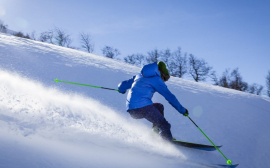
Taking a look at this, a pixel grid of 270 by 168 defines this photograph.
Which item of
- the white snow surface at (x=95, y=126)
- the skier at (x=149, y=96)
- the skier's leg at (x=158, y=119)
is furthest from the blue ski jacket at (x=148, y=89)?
the white snow surface at (x=95, y=126)

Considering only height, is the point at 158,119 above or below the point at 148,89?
below

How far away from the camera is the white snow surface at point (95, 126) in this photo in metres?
1.89

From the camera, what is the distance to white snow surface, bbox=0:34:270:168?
189cm

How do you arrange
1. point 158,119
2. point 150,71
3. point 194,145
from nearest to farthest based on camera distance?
point 150,71 < point 158,119 < point 194,145

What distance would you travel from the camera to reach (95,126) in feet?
10.4

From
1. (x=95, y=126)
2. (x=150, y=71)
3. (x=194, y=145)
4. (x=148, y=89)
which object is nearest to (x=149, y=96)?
(x=148, y=89)

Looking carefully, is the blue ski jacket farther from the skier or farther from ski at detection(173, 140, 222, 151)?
ski at detection(173, 140, 222, 151)

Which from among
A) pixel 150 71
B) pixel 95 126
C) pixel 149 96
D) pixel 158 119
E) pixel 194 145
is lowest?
pixel 194 145

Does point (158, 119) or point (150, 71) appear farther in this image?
point (158, 119)

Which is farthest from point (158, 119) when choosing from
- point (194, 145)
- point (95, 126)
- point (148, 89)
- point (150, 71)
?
point (95, 126)

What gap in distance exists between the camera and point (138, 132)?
3.63 metres

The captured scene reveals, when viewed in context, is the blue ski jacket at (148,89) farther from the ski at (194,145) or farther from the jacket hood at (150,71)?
the ski at (194,145)

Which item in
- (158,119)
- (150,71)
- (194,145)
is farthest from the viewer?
(194,145)

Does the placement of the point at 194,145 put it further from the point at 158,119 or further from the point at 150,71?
the point at 150,71
